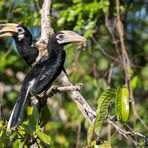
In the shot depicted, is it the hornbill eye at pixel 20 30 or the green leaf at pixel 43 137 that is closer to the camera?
the green leaf at pixel 43 137

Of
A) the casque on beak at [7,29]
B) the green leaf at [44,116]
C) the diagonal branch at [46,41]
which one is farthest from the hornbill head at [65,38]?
the green leaf at [44,116]

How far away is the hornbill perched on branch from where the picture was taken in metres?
2.70

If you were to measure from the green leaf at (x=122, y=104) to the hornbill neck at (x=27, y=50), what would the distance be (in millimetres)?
660

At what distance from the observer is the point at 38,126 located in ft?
8.00

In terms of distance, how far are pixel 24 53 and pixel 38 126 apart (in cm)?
65

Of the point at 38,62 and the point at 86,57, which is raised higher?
the point at 38,62

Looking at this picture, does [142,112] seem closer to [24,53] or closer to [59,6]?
[59,6]

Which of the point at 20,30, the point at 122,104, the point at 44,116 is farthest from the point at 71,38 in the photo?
the point at 122,104

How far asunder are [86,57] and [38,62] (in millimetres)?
2408

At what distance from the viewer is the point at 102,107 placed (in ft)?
7.90

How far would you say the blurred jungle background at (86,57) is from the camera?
13.4ft

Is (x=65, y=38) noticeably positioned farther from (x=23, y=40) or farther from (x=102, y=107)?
(x=102, y=107)

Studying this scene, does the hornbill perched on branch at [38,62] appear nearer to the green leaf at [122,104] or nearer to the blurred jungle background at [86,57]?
the blurred jungle background at [86,57]

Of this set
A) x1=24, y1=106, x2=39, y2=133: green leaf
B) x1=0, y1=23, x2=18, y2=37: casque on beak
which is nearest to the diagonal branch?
x1=0, y1=23, x2=18, y2=37: casque on beak
